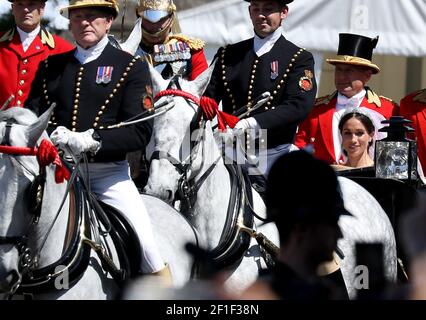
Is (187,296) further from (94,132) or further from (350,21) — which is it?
(350,21)

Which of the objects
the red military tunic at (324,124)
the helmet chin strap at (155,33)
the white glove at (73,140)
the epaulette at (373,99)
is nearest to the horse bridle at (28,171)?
the white glove at (73,140)

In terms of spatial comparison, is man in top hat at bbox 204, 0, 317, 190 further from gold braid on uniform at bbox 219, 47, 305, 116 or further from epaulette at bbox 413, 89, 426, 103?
epaulette at bbox 413, 89, 426, 103

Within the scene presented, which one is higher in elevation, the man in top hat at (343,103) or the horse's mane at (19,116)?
the man in top hat at (343,103)

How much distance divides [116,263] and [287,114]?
1.73 meters

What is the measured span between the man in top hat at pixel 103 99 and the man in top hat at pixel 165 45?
1688mm

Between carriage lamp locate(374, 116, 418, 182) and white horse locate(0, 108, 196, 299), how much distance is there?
2.44 m

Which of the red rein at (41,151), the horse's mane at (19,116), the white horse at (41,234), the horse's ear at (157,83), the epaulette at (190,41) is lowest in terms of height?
the white horse at (41,234)

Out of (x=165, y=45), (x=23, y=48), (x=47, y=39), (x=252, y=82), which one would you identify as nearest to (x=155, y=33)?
(x=165, y=45)

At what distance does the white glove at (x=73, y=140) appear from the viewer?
17.4 feet

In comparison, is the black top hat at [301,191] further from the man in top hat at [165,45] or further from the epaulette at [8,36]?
the man in top hat at [165,45]

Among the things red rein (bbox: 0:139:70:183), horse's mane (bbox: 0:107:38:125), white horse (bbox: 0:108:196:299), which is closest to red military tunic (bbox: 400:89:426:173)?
white horse (bbox: 0:108:196:299)

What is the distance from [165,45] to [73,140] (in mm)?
2522

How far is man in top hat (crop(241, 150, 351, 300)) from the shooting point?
11.3ft

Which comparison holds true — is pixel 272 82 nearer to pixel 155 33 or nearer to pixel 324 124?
pixel 155 33
